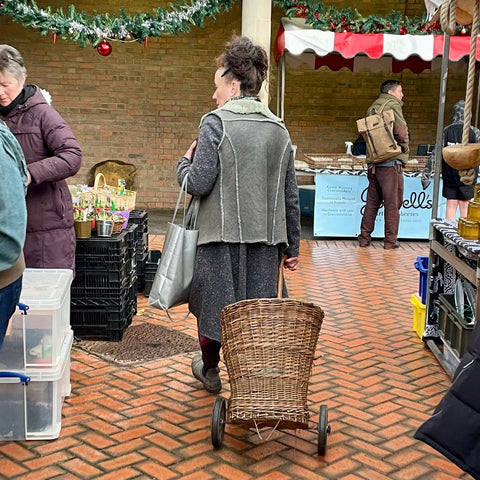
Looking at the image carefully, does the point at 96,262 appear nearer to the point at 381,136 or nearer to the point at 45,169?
the point at 45,169

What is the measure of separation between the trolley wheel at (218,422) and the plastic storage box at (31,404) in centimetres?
79

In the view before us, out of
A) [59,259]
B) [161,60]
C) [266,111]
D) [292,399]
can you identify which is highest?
[161,60]

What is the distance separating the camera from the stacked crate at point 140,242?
6.38 m

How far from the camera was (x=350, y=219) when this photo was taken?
10.0 meters

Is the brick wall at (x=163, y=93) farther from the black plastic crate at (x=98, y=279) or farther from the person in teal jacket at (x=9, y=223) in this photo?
the person in teal jacket at (x=9, y=223)

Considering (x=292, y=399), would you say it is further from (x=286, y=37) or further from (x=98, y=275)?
(x=286, y=37)

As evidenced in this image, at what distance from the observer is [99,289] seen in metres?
5.28

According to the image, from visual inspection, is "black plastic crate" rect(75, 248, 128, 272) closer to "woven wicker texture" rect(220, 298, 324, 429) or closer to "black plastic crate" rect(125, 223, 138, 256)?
"black plastic crate" rect(125, 223, 138, 256)

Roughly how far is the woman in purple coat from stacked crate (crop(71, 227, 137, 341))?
21.0 inches

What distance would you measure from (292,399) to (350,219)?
6.64 meters

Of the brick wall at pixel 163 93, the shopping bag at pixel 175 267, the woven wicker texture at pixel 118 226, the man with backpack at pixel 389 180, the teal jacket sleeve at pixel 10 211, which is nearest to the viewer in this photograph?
the teal jacket sleeve at pixel 10 211

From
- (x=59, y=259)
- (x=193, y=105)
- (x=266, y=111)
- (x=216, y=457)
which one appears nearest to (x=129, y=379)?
(x=59, y=259)

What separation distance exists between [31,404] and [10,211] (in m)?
1.42

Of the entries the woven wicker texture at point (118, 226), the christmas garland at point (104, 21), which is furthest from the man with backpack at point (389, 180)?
the woven wicker texture at point (118, 226)
